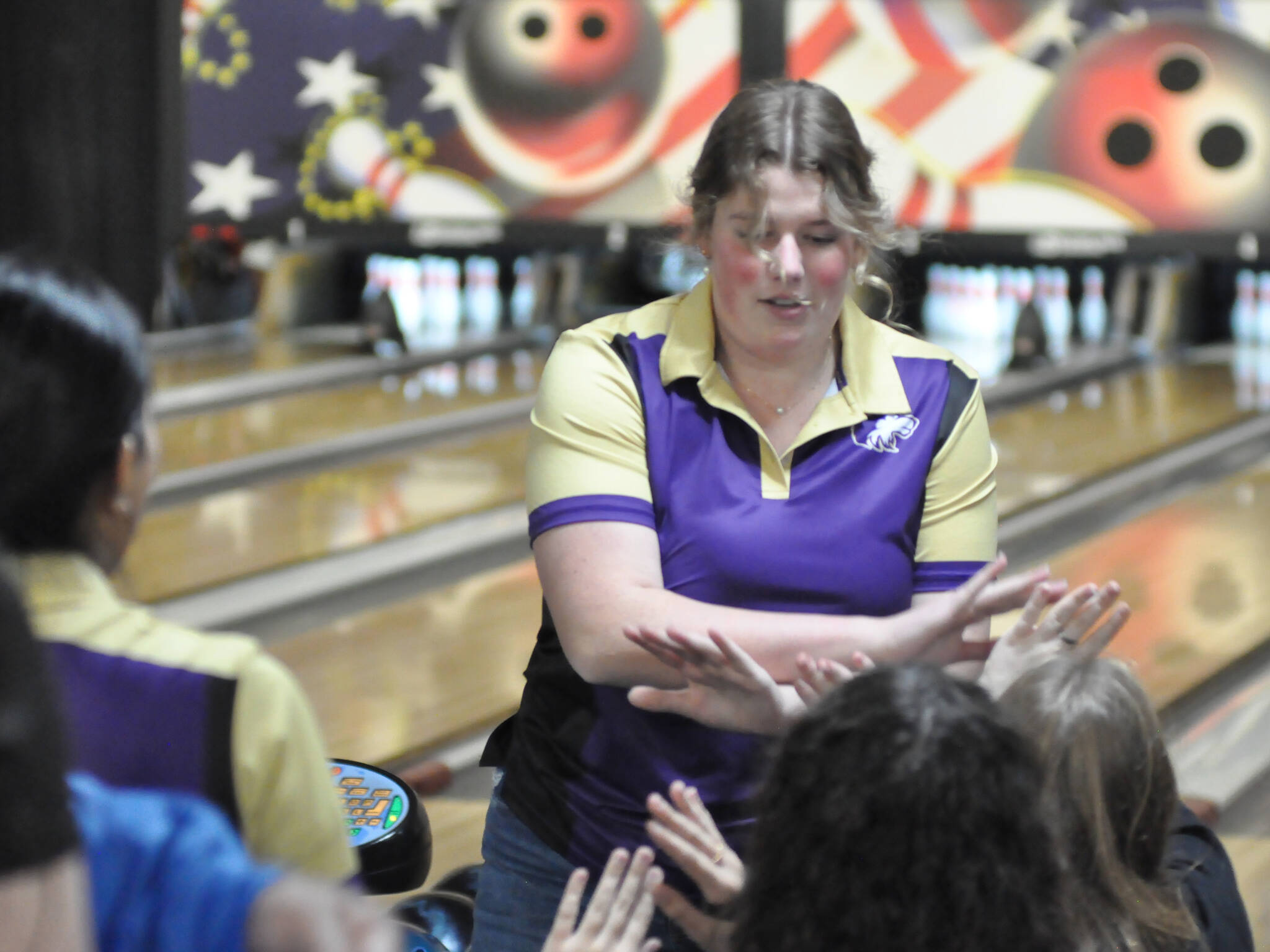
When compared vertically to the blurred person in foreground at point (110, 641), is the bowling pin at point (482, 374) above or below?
below

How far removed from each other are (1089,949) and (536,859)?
42 centimetres

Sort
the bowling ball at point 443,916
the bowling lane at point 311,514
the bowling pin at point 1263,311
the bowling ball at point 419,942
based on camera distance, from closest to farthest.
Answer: the bowling ball at point 419,942, the bowling ball at point 443,916, the bowling lane at point 311,514, the bowling pin at point 1263,311

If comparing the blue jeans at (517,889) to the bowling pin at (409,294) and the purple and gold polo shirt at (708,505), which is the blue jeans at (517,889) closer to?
the purple and gold polo shirt at (708,505)

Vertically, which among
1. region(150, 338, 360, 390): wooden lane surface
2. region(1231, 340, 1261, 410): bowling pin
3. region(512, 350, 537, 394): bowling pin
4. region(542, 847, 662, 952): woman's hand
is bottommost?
region(512, 350, 537, 394): bowling pin

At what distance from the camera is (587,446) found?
1182mm

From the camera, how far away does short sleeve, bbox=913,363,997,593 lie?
122 centimetres

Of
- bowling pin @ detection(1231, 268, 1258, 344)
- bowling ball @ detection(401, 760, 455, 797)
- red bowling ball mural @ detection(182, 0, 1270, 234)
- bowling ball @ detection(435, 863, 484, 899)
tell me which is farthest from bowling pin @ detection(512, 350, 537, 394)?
bowling ball @ detection(435, 863, 484, 899)

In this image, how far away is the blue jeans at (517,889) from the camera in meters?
1.21

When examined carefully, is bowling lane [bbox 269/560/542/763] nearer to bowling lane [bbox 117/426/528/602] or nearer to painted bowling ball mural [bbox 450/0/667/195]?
bowling lane [bbox 117/426/528/602]

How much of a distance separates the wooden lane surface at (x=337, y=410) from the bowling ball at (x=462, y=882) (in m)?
2.53

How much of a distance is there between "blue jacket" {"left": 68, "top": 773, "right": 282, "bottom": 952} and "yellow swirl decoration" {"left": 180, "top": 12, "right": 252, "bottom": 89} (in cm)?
472

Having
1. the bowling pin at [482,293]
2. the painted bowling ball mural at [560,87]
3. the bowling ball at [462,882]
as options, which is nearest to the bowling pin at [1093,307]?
the painted bowling ball mural at [560,87]

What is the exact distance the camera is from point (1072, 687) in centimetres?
109

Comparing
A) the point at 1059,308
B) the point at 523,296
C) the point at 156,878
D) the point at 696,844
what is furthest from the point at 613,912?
the point at 523,296
